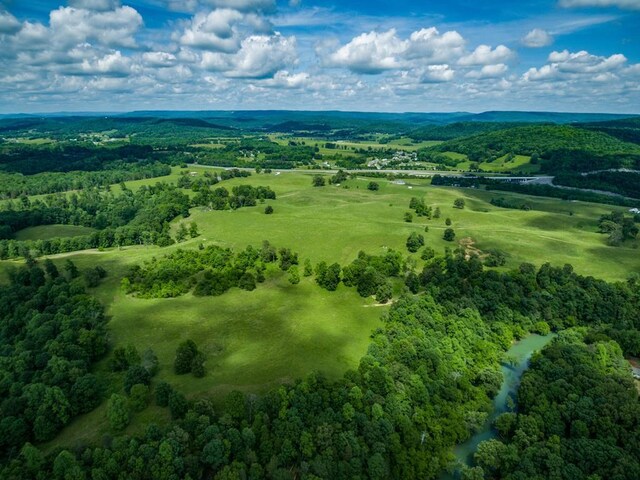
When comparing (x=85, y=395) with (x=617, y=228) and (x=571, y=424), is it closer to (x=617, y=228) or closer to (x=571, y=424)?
(x=571, y=424)

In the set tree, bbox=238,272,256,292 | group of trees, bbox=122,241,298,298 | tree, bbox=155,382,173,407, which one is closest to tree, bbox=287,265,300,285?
group of trees, bbox=122,241,298,298

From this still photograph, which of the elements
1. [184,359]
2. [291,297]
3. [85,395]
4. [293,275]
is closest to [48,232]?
[293,275]

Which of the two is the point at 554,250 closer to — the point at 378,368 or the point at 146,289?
the point at 378,368

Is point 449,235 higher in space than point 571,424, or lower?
higher

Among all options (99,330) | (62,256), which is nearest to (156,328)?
(99,330)

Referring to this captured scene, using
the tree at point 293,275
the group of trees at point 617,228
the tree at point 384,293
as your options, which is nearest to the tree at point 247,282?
the tree at point 293,275

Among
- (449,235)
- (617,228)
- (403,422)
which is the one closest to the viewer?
(403,422)

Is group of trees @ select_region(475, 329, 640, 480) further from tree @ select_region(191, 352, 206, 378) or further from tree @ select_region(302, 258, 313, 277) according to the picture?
tree @ select_region(302, 258, 313, 277)
